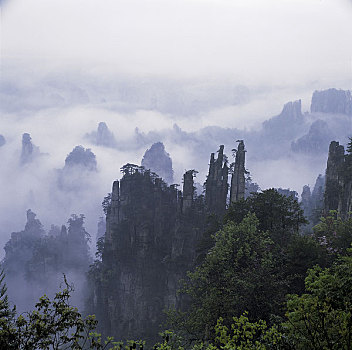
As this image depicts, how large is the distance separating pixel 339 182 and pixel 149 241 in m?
33.6

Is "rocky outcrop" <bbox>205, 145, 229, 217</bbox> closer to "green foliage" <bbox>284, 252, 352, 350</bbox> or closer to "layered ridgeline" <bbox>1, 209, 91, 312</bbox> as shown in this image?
"green foliage" <bbox>284, 252, 352, 350</bbox>

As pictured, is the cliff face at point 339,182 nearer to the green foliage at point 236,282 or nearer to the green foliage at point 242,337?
the green foliage at point 236,282

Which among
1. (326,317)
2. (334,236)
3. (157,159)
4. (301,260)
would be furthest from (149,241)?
(157,159)

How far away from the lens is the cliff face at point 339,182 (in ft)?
157

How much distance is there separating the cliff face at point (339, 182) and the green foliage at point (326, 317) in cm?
3046

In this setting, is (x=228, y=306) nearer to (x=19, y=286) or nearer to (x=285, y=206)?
(x=285, y=206)

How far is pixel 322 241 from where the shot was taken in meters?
31.1

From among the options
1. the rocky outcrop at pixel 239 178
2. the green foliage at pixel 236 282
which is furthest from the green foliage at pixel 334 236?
the rocky outcrop at pixel 239 178

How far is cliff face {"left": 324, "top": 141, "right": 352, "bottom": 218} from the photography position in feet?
157

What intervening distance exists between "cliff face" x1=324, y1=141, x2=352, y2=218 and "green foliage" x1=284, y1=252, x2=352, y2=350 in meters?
30.5

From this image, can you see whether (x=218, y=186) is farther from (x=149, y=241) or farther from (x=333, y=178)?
(x=333, y=178)

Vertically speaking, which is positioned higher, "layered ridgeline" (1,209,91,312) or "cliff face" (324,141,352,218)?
"cliff face" (324,141,352,218)

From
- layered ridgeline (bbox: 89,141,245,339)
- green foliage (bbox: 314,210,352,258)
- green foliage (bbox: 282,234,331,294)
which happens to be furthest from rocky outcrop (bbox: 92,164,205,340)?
green foliage (bbox: 282,234,331,294)

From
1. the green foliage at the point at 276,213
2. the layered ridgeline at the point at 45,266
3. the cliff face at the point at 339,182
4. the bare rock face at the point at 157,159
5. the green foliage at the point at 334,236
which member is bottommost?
the layered ridgeline at the point at 45,266
